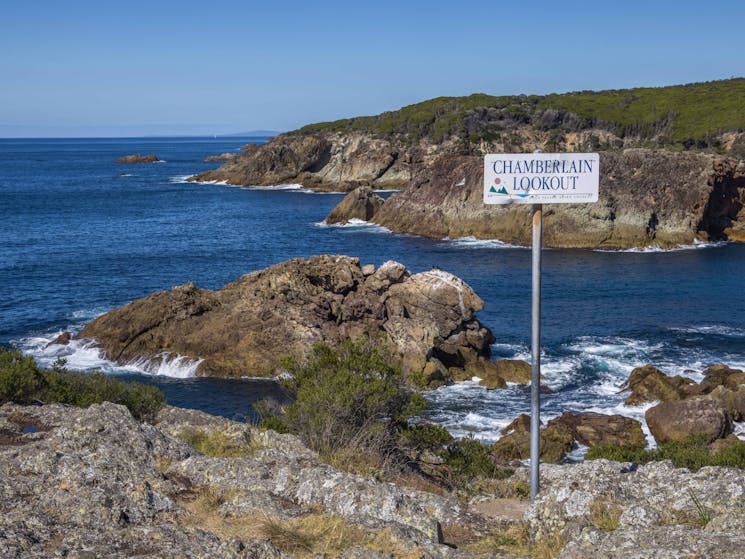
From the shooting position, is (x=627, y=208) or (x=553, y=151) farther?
(x=627, y=208)

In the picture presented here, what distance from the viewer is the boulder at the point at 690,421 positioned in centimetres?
2198

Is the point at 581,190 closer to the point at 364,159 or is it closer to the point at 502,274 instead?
the point at 502,274

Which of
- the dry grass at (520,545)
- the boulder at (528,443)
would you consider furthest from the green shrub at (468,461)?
the boulder at (528,443)

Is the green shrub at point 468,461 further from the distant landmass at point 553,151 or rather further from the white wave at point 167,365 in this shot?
the distant landmass at point 553,151

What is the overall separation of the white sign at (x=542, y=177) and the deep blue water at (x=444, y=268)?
1550 centimetres

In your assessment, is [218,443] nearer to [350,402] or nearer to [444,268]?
[350,402]

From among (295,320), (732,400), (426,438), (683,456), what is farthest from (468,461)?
(295,320)

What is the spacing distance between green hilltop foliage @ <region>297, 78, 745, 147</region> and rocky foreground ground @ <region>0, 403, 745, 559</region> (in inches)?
3436

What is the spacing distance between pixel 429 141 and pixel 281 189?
73.8ft

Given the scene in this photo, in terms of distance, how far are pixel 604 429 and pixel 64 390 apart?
15.4 meters

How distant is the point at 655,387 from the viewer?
2616cm

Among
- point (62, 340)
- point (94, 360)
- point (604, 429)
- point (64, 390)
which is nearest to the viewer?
point (64, 390)

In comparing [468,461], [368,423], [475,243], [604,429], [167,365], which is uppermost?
[368,423]

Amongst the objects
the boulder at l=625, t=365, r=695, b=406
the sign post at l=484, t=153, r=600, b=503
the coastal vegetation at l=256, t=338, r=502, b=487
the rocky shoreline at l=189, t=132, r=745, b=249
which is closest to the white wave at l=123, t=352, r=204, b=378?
the coastal vegetation at l=256, t=338, r=502, b=487
